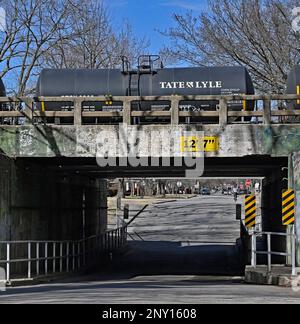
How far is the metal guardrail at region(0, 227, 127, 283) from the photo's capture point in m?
17.1

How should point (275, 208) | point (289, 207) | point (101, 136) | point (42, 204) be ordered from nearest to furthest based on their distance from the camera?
1. point (289, 207)
2. point (101, 136)
3. point (42, 204)
4. point (275, 208)

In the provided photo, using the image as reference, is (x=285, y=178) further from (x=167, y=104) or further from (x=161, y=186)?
(x=161, y=186)

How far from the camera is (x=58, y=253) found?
22922mm

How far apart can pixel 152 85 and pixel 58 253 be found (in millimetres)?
7213

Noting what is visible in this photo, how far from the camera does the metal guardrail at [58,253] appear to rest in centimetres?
1708

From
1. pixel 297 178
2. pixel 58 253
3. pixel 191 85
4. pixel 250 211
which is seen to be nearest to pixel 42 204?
pixel 58 253

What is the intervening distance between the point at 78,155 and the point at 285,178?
20.7 feet

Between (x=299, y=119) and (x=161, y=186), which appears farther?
(x=161, y=186)

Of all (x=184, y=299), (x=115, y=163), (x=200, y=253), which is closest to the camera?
(x=184, y=299)

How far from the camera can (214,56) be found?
31.6 meters

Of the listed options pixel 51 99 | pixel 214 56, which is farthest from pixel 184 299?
pixel 214 56

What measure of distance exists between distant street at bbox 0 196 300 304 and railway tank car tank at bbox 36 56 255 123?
5.49 meters

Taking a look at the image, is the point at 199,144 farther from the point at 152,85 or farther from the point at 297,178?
the point at 152,85

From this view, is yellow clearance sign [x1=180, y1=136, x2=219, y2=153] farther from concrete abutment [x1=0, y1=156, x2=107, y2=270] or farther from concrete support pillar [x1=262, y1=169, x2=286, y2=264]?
concrete abutment [x1=0, y1=156, x2=107, y2=270]
